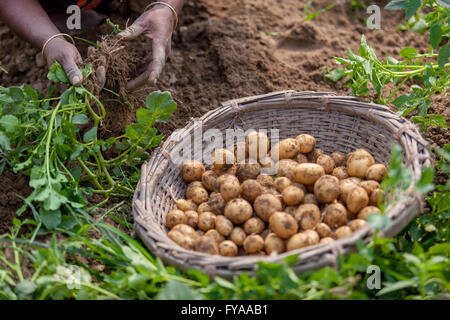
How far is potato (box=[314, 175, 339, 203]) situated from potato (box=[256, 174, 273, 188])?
0.78 ft

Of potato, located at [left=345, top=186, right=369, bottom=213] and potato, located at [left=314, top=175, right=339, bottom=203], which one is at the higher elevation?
potato, located at [left=314, top=175, right=339, bottom=203]

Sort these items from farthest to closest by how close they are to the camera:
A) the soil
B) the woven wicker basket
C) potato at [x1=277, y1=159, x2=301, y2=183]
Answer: the soil < potato at [x1=277, y1=159, x2=301, y2=183] < the woven wicker basket

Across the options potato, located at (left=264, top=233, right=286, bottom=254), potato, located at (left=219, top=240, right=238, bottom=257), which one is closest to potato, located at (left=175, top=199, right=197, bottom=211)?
potato, located at (left=219, top=240, right=238, bottom=257)

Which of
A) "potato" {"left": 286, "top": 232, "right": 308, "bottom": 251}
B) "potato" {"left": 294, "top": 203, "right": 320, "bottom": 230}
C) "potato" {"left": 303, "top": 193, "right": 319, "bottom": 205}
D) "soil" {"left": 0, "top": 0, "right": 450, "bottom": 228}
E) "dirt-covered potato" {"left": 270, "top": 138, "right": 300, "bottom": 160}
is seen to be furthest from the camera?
"soil" {"left": 0, "top": 0, "right": 450, "bottom": 228}

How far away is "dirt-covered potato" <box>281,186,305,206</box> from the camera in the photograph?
6.07 feet

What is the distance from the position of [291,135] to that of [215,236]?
2.28 ft

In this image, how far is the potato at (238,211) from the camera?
1.86 meters

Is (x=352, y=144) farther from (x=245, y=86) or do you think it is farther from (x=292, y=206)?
(x=245, y=86)

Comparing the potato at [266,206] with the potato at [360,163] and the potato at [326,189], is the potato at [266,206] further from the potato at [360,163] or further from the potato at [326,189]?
the potato at [360,163]

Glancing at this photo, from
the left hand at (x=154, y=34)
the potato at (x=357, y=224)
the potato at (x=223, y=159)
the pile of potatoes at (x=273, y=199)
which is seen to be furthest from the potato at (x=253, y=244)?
the left hand at (x=154, y=34)

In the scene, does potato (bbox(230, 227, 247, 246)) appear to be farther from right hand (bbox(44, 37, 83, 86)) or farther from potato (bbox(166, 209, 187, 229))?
right hand (bbox(44, 37, 83, 86))
